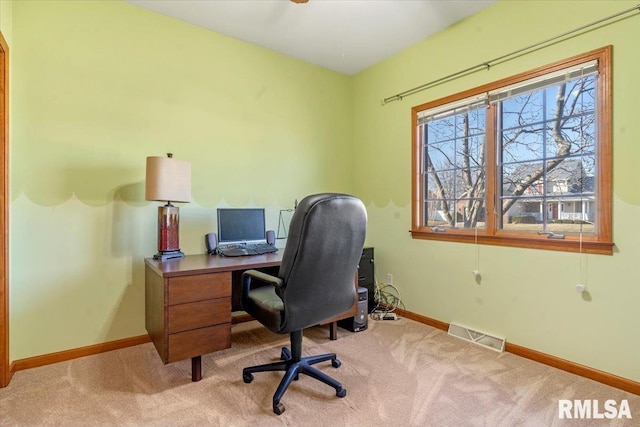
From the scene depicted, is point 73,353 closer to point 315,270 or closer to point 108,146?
point 108,146

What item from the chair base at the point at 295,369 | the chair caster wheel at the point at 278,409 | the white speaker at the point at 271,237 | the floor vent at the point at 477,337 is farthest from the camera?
the white speaker at the point at 271,237

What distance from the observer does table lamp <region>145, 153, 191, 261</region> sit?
7.23ft

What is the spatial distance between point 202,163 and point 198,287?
4.00 ft

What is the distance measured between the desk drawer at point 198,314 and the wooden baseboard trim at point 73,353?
0.88 m

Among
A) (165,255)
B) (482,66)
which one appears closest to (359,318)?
(165,255)

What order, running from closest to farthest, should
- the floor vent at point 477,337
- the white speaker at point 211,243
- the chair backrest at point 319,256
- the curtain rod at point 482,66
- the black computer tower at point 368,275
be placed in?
the chair backrest at point 319,256 → the curtain rod at point 482,66 → the floor vent at point 477,337 → the white speaker at point 211,243 → the black computer tower at point 368,275

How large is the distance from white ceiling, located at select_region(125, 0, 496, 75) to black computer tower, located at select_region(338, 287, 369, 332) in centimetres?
227

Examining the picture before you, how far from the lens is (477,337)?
258 centimetres

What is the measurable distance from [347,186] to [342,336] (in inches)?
68.3

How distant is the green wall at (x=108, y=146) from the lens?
6.98 ft

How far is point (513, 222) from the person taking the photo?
246 centimetres

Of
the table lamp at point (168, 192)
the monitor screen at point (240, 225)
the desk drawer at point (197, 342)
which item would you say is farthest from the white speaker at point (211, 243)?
the desk drawer at point (197, 342)

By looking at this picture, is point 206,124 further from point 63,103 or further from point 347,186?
point 347,186

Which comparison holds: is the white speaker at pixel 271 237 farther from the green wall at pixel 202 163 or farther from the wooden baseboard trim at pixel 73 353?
the wooden baseboard trim at pixel 73 353
